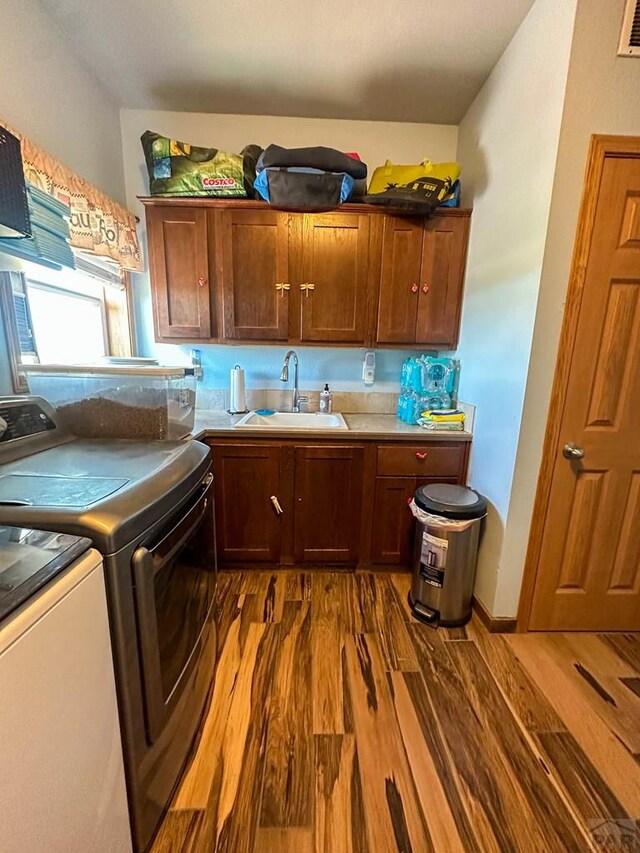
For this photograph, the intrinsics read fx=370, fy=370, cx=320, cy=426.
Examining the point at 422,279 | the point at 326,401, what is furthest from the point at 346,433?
the point at 422,279

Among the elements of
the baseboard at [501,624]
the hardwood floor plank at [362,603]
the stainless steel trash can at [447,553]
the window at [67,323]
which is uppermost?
the window at [67,323]

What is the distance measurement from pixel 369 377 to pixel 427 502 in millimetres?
1023

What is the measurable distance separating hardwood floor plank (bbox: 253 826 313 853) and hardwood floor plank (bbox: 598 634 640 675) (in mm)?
1536

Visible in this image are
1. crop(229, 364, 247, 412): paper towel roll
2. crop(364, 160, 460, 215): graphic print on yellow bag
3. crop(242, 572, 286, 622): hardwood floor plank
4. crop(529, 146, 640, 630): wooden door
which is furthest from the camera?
crop(229, 364, 247, 412): paper towel roll

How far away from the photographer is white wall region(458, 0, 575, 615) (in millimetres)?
1478

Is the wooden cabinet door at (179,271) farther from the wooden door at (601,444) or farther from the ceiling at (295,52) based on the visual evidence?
the wooden door at (601,444)

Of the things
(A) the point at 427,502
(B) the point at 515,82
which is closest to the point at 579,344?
(A) the point at 427,502

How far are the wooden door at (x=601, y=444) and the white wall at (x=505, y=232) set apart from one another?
0.17 metres

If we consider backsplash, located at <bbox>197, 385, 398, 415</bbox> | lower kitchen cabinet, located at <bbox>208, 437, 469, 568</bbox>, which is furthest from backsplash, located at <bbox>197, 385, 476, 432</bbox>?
lower kitchen cabinet, located at <bbox>208, 437, 469, 568</bbox>

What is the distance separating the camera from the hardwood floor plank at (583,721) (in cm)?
119

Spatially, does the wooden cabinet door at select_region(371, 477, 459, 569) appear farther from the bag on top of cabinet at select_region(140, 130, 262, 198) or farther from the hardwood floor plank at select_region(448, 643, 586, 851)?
the bag on top of cabinet at select_region(140, 130, 262, 198)

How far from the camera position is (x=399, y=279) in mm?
2180

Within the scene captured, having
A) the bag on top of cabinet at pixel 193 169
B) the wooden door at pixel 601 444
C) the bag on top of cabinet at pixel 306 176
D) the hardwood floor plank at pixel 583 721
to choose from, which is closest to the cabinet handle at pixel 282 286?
the bag on top of cabinet at pixel 306 176

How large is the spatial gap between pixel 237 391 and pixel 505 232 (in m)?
1.72
